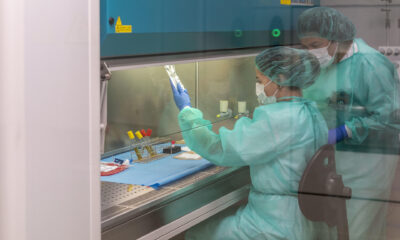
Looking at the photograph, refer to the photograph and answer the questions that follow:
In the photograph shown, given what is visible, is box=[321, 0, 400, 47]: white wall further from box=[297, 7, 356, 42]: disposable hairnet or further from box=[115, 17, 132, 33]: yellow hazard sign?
box=[115, 17, 132, 33]: yellow hazard sign

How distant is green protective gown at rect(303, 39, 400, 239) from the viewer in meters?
1.54

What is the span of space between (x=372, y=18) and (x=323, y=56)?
0.18 metres

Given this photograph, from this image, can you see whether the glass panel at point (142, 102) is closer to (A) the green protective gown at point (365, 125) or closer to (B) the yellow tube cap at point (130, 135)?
(B) the yellow tube cap at point (130, 135)

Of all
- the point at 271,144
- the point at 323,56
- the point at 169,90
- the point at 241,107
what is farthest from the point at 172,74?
the point at 323,56

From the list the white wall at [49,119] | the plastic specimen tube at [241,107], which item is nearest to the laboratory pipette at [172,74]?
the plastic specimen tube at [241,107]

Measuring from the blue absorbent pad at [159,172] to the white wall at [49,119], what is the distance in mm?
531

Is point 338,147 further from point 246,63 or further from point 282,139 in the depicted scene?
point 246,63

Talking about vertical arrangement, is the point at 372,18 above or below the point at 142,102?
above

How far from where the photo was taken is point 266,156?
1837 mm

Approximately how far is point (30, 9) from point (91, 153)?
43cm

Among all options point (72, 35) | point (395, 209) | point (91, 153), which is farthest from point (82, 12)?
point (395, 209)

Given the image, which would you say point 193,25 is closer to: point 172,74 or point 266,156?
point 172,74

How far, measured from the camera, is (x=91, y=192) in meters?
1.45

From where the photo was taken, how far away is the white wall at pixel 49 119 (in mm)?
1230
